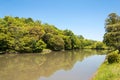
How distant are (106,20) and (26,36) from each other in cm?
2053

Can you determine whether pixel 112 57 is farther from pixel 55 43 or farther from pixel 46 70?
pixel 55 43

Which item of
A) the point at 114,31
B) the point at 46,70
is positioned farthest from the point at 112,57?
the point at 114,31

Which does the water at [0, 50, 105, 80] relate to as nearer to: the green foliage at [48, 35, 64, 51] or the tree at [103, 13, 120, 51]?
the tree at [103, 13, 120, 51]

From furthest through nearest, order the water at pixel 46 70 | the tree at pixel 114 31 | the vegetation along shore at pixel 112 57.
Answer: the tree at pixel 114 31 → the water at pixel 46 70 → the vegetation along shore at pixel 112 57

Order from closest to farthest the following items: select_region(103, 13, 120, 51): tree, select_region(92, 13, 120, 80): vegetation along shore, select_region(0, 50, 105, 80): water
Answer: select_region(92, 13, 120, 80): vegetation along shore → select_region(0, 50, 105, 80): water → select_region(103, 13, 120, 51): tree

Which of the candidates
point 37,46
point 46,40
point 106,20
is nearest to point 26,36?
point 37,46

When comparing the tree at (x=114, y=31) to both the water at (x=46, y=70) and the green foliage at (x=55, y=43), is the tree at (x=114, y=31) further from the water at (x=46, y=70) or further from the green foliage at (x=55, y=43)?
the green foliage at (x=55, y=43)

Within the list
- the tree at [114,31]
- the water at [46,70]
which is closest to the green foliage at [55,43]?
the tree at [114,31]

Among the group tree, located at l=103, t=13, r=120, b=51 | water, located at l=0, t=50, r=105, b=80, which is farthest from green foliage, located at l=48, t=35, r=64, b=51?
water, located at l=0, t=50, r=105, b=80

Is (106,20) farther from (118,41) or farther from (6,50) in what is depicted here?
(6,50)

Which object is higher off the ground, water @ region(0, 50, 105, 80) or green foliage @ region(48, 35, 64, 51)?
green foliage @ region(48, 35, 64, 51)

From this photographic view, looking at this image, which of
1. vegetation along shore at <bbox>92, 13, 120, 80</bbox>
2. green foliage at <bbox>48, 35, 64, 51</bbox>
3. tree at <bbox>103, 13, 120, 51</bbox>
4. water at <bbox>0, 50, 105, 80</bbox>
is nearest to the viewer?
vegetation along shore at <bbox>92, 13, 120, 80</bbox>

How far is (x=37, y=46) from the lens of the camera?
161 ft

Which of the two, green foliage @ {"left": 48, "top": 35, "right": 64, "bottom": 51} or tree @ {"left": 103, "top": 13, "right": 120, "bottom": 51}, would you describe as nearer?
tree @ {"left": 103, "top": 13, "right": 120, "bottom": 51}
